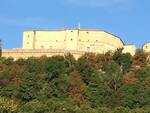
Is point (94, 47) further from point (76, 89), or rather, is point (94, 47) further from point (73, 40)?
point (76, 89)

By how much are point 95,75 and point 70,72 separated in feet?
10.9

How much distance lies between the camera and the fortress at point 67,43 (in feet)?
281

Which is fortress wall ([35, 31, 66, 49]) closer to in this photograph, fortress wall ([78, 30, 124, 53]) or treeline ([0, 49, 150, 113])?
fortress wall ([78, 30, 124, 53])

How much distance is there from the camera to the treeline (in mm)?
68438

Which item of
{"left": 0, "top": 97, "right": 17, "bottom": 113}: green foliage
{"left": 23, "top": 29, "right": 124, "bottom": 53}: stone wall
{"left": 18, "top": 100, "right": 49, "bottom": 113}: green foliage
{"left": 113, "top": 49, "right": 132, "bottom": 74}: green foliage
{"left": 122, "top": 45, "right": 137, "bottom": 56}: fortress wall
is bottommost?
{"left": 18, "top": 100, "right": 49, "bottom": 113}: green foliage

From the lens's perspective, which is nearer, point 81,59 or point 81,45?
point 81,59

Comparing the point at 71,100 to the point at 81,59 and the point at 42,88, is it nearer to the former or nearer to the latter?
the point at 42,88

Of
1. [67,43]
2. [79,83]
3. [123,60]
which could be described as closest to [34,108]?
[79,83]

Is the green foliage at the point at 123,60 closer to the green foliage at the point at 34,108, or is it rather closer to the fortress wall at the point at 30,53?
the fortress wall at the point at 30,53

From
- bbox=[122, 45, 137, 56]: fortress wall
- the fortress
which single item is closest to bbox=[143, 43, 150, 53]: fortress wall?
the fortress

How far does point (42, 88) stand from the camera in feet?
244

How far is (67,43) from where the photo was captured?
87062mm

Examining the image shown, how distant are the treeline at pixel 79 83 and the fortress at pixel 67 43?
7.78ft

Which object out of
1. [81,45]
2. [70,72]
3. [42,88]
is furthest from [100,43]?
[42,88]
